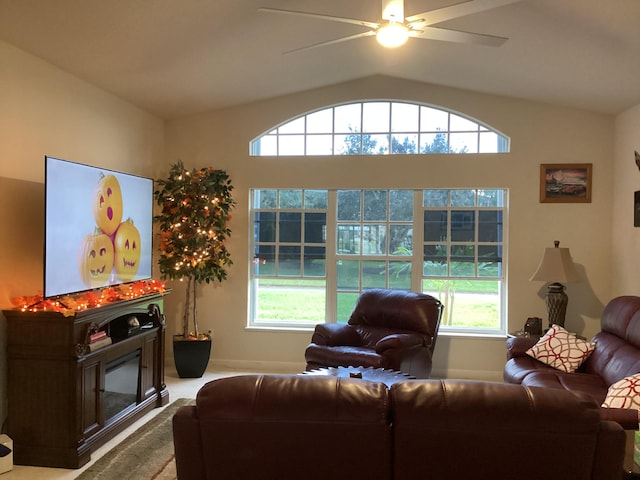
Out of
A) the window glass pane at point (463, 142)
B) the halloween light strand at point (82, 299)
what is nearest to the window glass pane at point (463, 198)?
the window glass pane at point (463, 142)

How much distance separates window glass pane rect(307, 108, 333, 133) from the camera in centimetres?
557

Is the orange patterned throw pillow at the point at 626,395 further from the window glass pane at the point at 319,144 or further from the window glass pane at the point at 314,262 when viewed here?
the window glass pane at the point at 319,144

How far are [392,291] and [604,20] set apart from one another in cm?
284

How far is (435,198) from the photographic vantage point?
539 centimetres

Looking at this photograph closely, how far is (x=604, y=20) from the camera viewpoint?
3.19 metres

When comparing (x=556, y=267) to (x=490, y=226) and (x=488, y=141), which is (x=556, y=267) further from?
(x=488, y=141)

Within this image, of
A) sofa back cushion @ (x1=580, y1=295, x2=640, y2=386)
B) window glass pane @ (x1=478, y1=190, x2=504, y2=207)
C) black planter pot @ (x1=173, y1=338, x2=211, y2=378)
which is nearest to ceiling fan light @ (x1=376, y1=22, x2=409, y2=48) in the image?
sofa back cushion @ (x1=580, y1=295, x2=640, y2=386)

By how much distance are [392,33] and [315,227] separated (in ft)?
10.3

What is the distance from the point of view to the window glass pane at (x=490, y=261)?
533cm

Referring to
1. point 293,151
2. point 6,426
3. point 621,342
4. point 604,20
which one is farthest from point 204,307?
point 604,20

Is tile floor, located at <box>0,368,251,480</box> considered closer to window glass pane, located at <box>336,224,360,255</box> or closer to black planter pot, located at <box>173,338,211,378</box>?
black planter pot, located at <box>173,338,211,378</box>

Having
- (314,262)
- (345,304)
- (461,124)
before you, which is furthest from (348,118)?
(345,304)

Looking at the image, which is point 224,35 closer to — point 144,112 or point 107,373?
point 144,112

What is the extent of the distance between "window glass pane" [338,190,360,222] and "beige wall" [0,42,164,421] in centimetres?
251
